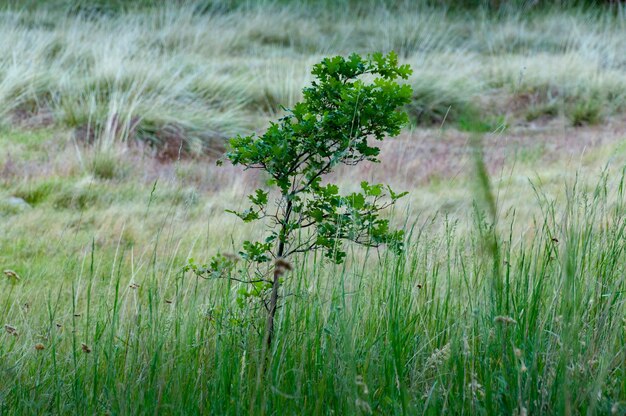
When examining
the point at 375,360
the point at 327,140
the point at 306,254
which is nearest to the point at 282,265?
the point at 375,360

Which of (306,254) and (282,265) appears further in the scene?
(306,254)

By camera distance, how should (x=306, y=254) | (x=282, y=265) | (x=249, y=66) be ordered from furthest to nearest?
1. (x=249, y=66)
2. (x=306, y=254)
3. (x=282, y=265)

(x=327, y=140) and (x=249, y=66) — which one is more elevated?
(x=327, y=140)

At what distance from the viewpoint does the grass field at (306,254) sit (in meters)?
1.78

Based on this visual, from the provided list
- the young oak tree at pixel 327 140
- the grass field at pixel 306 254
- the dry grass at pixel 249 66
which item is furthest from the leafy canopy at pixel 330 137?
the dry grass at pixel 249 66

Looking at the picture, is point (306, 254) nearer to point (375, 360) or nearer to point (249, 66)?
point (375, 360)

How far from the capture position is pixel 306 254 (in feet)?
7.44

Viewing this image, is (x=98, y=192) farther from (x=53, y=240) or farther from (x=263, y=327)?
(x=263, y=327)

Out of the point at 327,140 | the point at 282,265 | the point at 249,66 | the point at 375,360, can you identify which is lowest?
the point at 249,66

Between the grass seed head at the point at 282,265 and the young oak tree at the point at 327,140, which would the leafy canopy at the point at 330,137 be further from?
the grass seed head at the point at 282,265

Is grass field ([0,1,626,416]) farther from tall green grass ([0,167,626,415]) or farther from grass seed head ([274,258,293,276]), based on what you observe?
grass seed head ([274,258,293,276])

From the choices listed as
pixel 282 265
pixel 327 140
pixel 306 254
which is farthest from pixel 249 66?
pixel 282 265

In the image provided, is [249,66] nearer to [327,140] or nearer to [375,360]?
[327,140]

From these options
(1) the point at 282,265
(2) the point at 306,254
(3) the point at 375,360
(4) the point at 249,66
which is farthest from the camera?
(4) the point at 249,66
